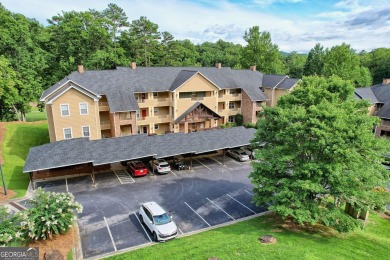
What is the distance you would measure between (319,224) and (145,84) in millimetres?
30545

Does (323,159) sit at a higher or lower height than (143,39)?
lower

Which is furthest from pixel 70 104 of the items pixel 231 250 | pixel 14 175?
pixel 231 250

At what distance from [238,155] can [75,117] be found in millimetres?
21794

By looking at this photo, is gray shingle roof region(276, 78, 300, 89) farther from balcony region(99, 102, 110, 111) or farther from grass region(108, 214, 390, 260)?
grass region(108, 214, 390, 260)

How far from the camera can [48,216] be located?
16297mm

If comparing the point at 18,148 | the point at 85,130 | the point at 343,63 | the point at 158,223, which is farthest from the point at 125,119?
the point at 343,63

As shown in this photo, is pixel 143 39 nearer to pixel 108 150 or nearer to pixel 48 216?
pixel 108 150

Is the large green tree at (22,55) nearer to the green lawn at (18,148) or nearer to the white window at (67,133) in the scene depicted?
the green lawn at (18,148)

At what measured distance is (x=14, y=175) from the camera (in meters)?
27.6

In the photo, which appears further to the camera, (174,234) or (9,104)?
(9,104)

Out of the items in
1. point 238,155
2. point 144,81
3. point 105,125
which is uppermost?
point 144,81

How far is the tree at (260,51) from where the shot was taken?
6425cm

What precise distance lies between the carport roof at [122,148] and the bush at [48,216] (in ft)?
28.2

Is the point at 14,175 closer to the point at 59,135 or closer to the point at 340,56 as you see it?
the point at 59,135
